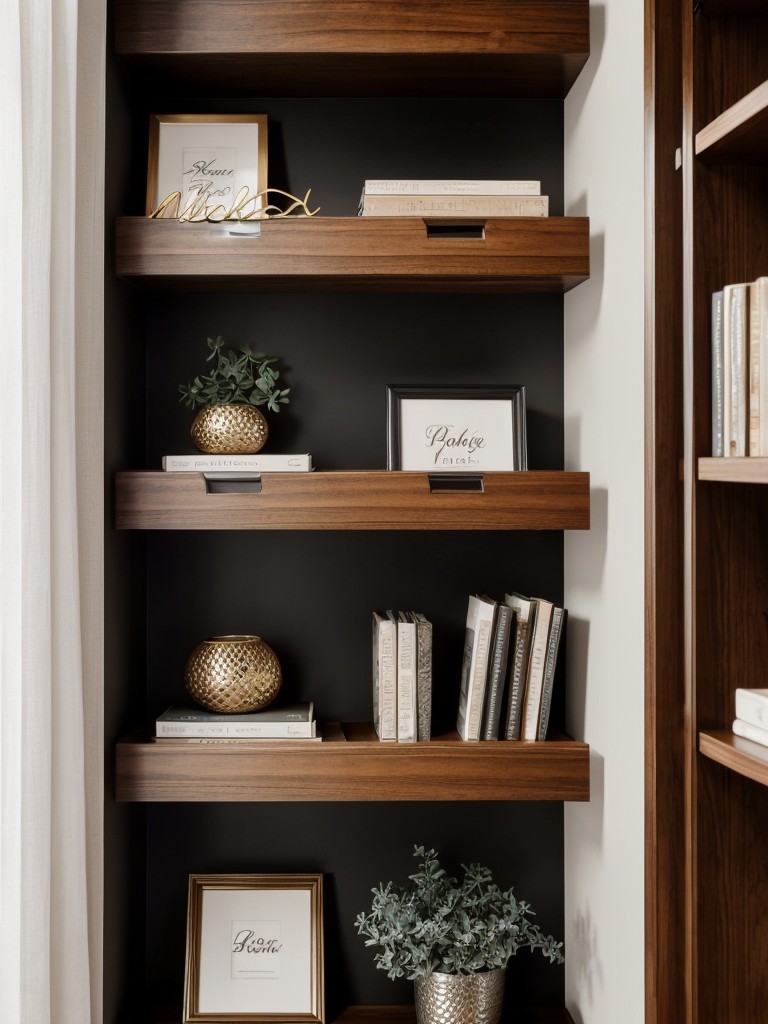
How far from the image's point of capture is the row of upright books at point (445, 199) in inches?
64.0

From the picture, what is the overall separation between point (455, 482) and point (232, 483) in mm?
388

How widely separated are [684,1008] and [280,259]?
4.15ft

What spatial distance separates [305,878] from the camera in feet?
5.92

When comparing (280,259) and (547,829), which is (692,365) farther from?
(547,829)

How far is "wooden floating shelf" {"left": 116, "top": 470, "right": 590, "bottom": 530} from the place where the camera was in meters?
1.62

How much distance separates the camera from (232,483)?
65.4 inches

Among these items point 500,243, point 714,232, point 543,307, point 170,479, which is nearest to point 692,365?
point 714,232

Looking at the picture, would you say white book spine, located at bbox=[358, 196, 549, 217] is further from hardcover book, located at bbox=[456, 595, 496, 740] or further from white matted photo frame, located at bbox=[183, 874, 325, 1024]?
white matted photo frame, located at bbox=[183, 874, 325, 1024]

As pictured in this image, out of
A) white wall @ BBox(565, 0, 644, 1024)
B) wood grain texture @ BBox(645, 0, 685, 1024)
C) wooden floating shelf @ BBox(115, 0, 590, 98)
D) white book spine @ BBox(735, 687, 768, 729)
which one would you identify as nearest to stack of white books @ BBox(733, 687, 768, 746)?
white book spine @ BBox(735, 687, 768, 729)

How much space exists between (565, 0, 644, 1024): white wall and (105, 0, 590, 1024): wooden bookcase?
2.1 inches

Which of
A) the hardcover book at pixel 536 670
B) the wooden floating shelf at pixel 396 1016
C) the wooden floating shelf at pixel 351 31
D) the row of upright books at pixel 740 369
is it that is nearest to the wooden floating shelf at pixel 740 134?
the row of upright books at pixel 740 369

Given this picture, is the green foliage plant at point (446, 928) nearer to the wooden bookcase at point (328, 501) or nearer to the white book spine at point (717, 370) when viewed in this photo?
the wooden bookcase at point (328, 501)

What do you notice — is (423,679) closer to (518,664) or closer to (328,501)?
(518,664)

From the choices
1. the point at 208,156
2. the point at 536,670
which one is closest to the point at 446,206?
the point at 208,156
